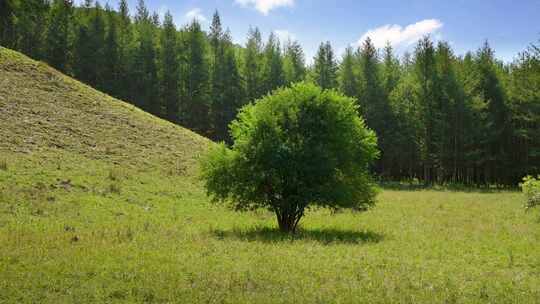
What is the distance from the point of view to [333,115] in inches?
845

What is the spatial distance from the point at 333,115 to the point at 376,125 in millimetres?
52085

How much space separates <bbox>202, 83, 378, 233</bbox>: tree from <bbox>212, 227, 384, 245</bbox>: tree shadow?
102cm

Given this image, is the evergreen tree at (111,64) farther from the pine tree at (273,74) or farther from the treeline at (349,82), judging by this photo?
the pine tree at (273,74)

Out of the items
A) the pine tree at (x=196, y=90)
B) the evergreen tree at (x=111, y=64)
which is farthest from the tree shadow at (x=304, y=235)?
the evergreen tree at (x=111, y=64)

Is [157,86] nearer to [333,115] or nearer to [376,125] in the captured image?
[376,125]

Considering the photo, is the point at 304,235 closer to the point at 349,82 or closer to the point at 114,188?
the point at 114,188

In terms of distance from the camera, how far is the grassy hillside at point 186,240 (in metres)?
10.8

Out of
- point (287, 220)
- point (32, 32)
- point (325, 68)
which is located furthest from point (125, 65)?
point (287, 220)

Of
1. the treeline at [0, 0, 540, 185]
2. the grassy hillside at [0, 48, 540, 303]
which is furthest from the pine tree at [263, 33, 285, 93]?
the grassy hillside at [0, 48, 540, 303]

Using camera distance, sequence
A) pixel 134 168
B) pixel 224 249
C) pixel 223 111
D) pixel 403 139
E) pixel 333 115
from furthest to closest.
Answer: pixel 223 111, pixel 403 139, pixel 134 168, pixel 333 115, pixel 224 249

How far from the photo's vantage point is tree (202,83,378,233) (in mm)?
20547

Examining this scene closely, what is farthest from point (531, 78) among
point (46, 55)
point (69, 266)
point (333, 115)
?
point (46, 55)

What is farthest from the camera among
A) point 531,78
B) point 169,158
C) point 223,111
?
point 223,111

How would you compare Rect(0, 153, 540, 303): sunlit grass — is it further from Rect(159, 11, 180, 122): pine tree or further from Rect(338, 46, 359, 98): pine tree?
Rect(159, 11, 180, 122): pine tree
